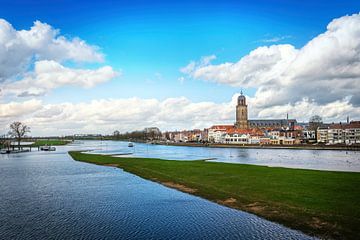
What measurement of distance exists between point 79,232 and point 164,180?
21420 mm

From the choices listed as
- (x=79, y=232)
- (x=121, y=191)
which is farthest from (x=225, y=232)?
(x=121, y=191)

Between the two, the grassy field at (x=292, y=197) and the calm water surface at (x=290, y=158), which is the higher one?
the grassy field at (x=292, y=197)

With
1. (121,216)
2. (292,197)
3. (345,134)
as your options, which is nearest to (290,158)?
(292,197)

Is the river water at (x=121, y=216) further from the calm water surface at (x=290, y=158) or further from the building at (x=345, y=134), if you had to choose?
the building at (x=345, y=134)

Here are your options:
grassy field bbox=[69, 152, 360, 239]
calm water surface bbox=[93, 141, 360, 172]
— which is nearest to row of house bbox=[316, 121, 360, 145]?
calm water surface bbox=[93, 141, 360, 172]

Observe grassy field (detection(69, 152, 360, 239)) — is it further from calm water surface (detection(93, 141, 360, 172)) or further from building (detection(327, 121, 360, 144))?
building (detection(327, 121, 360, 144))

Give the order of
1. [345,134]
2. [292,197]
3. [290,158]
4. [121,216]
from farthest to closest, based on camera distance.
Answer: [345,134]
[290,158]
[292,197]
[121,216]

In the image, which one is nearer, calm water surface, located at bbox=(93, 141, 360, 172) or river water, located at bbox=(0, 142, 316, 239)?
river water, located at bbox=(0, 142, 316, 239)

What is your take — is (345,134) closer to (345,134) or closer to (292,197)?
(345,134)

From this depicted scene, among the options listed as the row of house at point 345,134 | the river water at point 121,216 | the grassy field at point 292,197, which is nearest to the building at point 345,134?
the row of house at point 345,134

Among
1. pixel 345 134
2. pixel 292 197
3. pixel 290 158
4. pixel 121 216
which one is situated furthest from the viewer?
pixel 345 134

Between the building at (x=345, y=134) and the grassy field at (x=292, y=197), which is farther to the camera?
the building at (x=345, y=134)

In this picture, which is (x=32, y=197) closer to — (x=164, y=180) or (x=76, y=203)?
(x=76, y=203)

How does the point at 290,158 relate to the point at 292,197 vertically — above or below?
below
